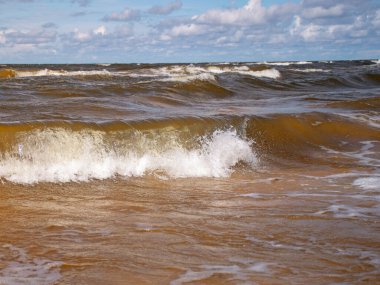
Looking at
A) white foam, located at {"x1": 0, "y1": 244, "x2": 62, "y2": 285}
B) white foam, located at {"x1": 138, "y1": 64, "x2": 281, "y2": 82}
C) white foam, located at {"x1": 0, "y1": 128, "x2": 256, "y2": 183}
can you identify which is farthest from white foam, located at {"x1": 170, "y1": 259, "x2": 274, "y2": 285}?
white foam, located at {"x1": 138, "y1": 64, "x2": 281, "y2": 82}

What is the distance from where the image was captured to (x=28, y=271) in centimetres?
289

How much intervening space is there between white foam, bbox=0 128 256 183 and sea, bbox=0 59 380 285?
2 centimetres

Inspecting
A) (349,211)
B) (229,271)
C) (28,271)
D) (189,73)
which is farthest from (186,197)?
(189,73)

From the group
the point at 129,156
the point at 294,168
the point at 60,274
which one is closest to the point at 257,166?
the point at 294,168

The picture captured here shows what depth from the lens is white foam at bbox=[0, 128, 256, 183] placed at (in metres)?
5.68

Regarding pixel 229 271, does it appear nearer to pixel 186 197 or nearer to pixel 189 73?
pixel 186 197

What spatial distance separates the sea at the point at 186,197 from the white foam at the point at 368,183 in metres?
0.03

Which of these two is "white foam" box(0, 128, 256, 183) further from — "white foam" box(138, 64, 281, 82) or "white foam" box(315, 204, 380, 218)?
"white foam" box(138, 64, 281, 82)

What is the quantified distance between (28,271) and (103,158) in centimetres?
328

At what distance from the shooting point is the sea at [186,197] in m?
2.99

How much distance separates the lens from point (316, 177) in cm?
586

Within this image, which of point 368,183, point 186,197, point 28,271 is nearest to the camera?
point 28,271

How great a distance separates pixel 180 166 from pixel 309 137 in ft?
9.88

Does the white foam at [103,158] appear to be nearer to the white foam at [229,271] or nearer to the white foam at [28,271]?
the white foam at [28,271]
